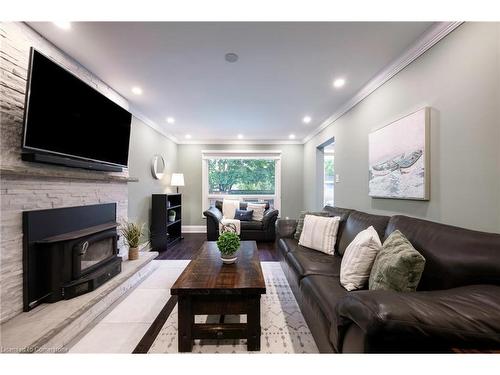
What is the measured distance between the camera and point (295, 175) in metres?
5.79

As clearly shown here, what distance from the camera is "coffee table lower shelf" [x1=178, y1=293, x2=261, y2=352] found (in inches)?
57.6

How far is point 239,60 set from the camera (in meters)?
2.08

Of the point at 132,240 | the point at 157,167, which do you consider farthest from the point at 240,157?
the point at 132,240

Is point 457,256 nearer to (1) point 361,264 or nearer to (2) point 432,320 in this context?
(1) point 361,264

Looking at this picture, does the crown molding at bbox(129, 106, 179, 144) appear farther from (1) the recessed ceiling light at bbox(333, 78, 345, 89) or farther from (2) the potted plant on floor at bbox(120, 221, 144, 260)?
(1) the recessed ceiling light at bbox(333, 78, 345, 89)

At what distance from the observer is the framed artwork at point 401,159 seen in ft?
5.77

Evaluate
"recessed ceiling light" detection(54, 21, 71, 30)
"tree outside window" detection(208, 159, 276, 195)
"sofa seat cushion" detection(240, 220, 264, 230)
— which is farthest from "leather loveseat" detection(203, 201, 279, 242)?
"recessed ceiling light" detection(54, 21, 71, 30)

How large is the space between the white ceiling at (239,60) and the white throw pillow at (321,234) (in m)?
1.76

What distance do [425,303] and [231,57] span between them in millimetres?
2332

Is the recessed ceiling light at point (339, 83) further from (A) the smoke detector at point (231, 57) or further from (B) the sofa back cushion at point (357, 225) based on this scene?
(B) the sofa back cushion at point (357, 225)

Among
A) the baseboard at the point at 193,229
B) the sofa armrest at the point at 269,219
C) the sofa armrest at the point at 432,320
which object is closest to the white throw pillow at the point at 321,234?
the sofa armrest at the point at 432,320

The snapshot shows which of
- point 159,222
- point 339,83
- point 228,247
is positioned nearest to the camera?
point 228,247
